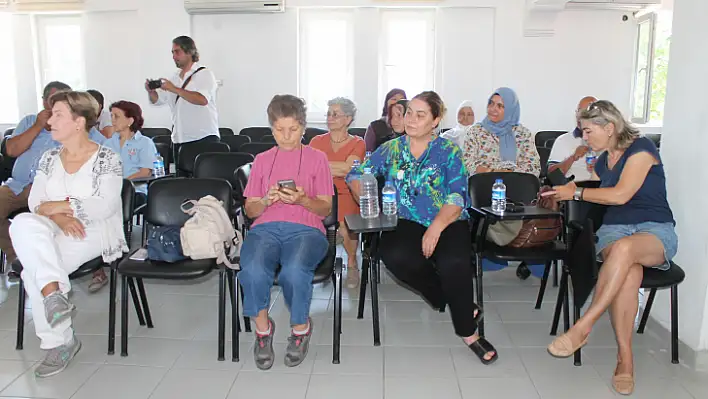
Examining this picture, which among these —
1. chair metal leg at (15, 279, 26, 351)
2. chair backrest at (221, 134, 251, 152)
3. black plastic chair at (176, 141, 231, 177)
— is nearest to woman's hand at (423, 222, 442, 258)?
chair metal leg at (15, 279, 26, 351)

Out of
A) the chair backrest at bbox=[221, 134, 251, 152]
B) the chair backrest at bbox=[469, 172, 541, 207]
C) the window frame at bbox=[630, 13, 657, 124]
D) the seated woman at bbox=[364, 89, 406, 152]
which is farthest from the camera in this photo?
the window frame at bbox=[630, 13, 657, 124]

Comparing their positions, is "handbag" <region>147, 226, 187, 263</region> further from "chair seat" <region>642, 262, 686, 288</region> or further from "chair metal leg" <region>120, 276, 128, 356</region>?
"chair seat" <region>642, 262, 686, 288</region>

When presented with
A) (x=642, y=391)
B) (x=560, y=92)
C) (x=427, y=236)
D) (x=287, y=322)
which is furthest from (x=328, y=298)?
(x=560, y=92)

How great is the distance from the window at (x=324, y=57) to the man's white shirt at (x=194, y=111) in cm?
291

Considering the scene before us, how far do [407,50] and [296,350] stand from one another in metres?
5.80

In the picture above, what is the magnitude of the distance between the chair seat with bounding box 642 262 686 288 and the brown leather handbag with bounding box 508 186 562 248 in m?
0.51

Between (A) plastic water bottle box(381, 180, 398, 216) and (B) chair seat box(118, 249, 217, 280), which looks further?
(A) plastic water bottle box(381, 180, 398, 216)

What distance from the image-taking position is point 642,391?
2299 millimetres

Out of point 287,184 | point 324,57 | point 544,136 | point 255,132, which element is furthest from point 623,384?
point 324,57

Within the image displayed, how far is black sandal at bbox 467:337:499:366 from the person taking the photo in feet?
8.28

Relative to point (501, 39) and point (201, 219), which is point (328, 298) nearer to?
point (201, 219)

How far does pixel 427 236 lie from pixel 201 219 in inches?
42.6

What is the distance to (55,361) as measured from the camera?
8.00 feet

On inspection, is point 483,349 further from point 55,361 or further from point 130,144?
point 130,144
